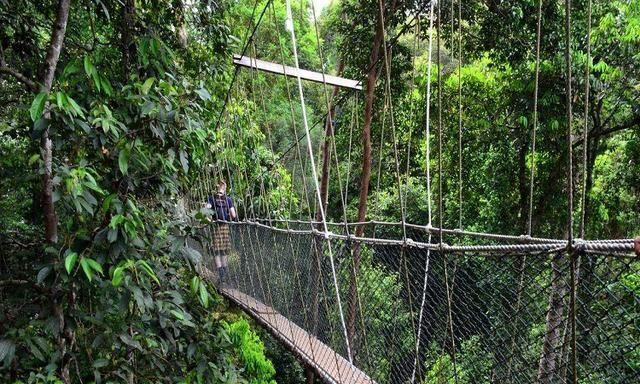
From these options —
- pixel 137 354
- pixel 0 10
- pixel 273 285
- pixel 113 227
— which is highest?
pixel 0 10

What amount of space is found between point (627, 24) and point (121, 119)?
3.08 meters

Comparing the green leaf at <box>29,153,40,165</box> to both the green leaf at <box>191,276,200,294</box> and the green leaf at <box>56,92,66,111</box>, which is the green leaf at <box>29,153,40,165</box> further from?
the green leaf at <box>191,276,200,294</box>

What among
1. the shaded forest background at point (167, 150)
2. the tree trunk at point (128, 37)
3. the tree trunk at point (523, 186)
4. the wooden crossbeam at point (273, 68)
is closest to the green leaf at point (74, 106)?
the shaded forest background at point (167, 150)

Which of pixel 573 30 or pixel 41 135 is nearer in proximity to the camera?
pixel 41 135

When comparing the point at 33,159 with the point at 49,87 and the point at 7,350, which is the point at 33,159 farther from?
the point at 7,350

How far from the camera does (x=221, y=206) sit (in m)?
3.52

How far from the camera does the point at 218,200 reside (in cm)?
360

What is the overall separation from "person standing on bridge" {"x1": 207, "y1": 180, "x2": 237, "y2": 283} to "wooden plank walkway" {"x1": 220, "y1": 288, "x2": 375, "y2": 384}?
580 mm

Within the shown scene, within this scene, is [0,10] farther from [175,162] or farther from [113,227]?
[113,227]

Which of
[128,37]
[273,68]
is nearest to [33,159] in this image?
[128,37]

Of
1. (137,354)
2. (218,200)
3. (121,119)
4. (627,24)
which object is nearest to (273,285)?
(218,200)

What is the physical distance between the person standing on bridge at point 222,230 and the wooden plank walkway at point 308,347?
1.90 feet

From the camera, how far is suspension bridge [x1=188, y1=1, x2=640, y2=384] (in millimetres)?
875

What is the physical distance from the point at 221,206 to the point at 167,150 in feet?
8.07
